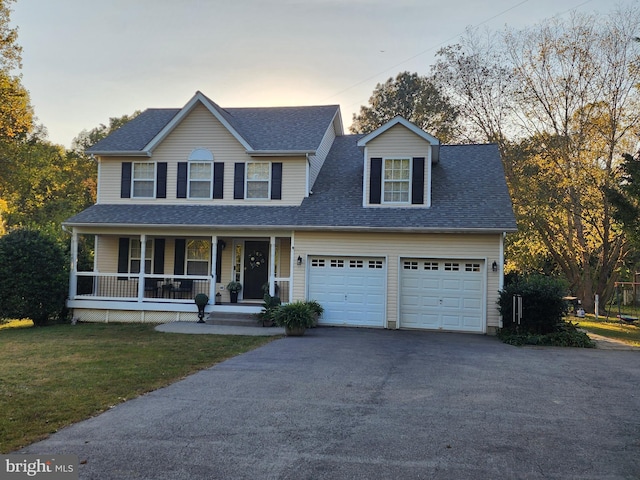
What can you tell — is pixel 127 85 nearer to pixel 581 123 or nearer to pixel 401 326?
pixel 401 326

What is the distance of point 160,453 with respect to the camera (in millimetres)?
4531

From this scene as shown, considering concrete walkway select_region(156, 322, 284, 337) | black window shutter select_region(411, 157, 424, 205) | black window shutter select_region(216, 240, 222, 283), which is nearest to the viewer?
concrete walkway select_region(156, 322, 284, 337)

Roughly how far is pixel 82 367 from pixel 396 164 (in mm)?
10973

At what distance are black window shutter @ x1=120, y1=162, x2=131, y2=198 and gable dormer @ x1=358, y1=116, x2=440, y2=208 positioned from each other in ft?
27.2

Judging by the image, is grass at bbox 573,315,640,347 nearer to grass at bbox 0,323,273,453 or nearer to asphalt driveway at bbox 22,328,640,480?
asphalt driveway at bbox 22,328,640,480

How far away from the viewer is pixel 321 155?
18.2 metres

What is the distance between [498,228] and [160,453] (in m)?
11.5

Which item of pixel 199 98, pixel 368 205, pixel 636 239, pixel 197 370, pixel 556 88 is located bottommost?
pixel 197 370

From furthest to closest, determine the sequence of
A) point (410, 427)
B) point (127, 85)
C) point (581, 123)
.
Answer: point (581, 123), point (127, 85), point (410, 427)

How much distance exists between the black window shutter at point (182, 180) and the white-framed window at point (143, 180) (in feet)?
3.17

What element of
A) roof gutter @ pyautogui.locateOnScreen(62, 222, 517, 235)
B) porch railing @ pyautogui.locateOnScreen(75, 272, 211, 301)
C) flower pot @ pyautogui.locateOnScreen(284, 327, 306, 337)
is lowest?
flower pot @ pyautogui.locateOnScreen(284, 327, 306, 337)

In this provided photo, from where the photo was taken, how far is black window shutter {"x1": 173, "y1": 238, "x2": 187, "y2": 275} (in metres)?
17.1

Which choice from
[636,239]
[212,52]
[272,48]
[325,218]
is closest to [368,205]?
[325,218]

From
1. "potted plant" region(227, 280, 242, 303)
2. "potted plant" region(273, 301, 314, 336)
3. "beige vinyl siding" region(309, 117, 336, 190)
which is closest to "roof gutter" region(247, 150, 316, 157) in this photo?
"beige vinyl siding" region(309, 117, 336, 190)
